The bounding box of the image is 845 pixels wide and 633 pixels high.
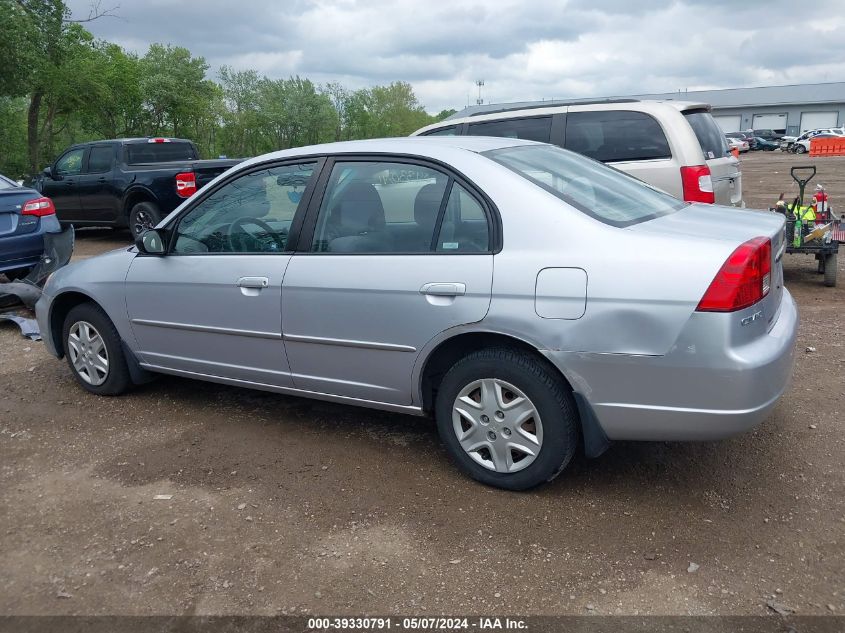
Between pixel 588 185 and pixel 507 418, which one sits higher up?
pixel 588 185

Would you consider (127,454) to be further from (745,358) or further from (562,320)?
(745,358)

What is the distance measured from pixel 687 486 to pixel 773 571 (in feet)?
2.34

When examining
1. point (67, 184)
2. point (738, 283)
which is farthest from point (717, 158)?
point (67, 184)

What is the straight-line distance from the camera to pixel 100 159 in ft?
39.9

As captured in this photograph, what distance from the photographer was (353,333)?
3.69 metres

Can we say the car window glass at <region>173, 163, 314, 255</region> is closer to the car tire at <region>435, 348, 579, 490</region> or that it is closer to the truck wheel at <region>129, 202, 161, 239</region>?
the car tire at <region>435, 348, 579, 490</region>

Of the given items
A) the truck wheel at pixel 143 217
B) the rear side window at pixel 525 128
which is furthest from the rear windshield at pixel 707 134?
the truck wheel at pixel 143 217

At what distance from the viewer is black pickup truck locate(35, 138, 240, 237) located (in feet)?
37.6

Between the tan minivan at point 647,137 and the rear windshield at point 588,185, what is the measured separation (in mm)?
2854

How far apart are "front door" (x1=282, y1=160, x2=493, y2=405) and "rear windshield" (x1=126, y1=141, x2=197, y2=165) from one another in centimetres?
930

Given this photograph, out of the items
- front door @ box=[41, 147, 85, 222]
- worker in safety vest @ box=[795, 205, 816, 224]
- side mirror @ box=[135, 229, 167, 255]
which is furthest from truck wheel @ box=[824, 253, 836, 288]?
front door @ box=[41, 147, 85, 222]

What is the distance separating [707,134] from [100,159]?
9.58m

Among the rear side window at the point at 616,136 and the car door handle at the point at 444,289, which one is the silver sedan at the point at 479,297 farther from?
the rear side window at the point at 616,136

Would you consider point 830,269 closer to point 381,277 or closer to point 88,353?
point 381,277
